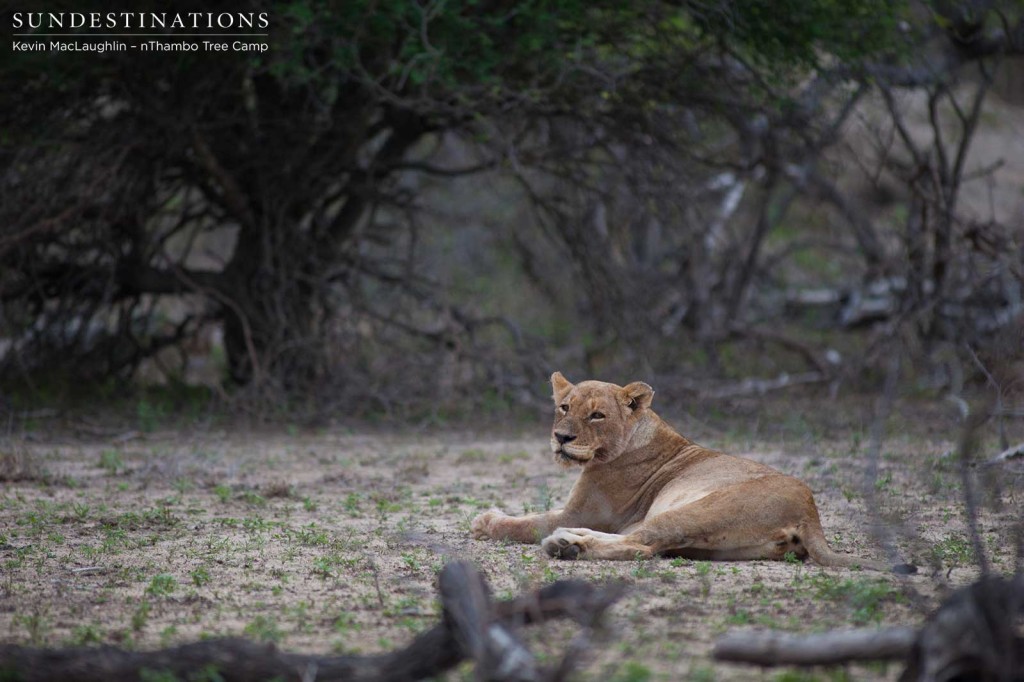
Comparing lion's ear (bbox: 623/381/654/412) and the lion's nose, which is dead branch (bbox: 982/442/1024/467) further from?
the lion's nose

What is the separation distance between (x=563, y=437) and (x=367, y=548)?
1.03m

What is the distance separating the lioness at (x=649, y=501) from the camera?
192 inches

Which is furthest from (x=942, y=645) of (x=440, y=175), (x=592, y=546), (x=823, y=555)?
(x=440, y=175)

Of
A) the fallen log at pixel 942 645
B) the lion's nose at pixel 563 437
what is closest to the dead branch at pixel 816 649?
the fallen log at pixel 942 645

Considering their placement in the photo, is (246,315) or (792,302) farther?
(792,302)

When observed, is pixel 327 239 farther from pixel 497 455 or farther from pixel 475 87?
pixel 497 455

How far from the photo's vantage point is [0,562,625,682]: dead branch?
10.0 ft

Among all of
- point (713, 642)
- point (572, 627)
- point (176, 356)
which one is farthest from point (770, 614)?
point (176, 356)

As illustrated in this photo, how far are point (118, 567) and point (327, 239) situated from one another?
674cm

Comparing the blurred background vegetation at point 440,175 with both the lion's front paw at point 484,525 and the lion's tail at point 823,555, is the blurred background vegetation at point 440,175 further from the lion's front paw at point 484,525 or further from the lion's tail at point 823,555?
the lion's front paw at point 484,525

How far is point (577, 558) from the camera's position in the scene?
4.99m

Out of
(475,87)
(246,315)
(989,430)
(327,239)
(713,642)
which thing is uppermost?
(475,87)

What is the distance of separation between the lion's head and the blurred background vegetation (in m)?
3.40

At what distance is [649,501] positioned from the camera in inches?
218
